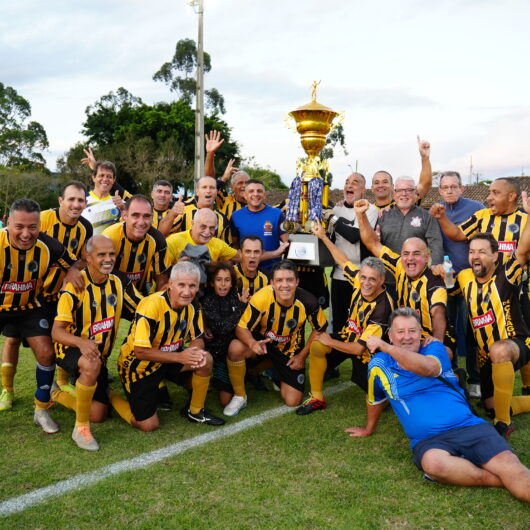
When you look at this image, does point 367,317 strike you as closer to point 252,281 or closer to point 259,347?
point 259,347

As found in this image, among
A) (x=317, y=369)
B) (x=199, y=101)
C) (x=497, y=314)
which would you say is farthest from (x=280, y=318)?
(x=199, y=101)

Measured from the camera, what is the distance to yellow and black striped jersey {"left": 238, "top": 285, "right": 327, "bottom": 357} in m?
4.37

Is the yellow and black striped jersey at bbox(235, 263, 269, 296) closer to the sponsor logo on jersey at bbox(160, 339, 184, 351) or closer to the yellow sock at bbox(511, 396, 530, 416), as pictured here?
the sponsor logo on jersey at bbox(160, 339, 184, 351)

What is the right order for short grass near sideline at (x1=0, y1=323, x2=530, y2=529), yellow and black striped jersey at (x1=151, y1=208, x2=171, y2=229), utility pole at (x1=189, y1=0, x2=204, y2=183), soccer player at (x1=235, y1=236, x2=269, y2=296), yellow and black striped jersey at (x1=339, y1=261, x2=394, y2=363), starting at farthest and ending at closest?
utility pole at (x1=189, y1=0, x2=204, y2=183), yellow and black striped jersey at (x1=151, y1=208, x2=171, y2=229), soccer player at (x1=235, y1=236, x2=269, y2=296), yellow and black striped jersey at (x1=339, y1=261, x2=394, y2=363), short grass near sideline at (x1=0, y1=323, x2=530, y2=529)

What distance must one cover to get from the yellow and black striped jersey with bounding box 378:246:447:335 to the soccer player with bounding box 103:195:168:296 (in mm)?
1918

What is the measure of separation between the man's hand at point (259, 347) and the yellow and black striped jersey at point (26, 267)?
1523 millimetres

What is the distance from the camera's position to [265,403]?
451 cm

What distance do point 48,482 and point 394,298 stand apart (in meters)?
2.89

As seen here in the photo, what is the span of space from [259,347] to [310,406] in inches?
24.7

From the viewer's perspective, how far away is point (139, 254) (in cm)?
434

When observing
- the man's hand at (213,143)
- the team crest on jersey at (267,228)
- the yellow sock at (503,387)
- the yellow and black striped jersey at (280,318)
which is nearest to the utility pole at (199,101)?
the man's hand at (213,143)

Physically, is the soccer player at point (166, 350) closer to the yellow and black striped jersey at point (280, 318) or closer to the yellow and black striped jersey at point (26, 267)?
the yellow and black striped jersey at point (280, 318)

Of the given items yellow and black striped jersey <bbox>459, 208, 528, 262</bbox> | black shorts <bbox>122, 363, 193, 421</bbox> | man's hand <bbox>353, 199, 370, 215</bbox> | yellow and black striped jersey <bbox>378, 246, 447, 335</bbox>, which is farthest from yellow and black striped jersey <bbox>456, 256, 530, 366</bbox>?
black shorts <bbox>122, 363, 193, 421</bbox>

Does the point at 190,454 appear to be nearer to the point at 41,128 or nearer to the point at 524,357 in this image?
the point at 524,357
